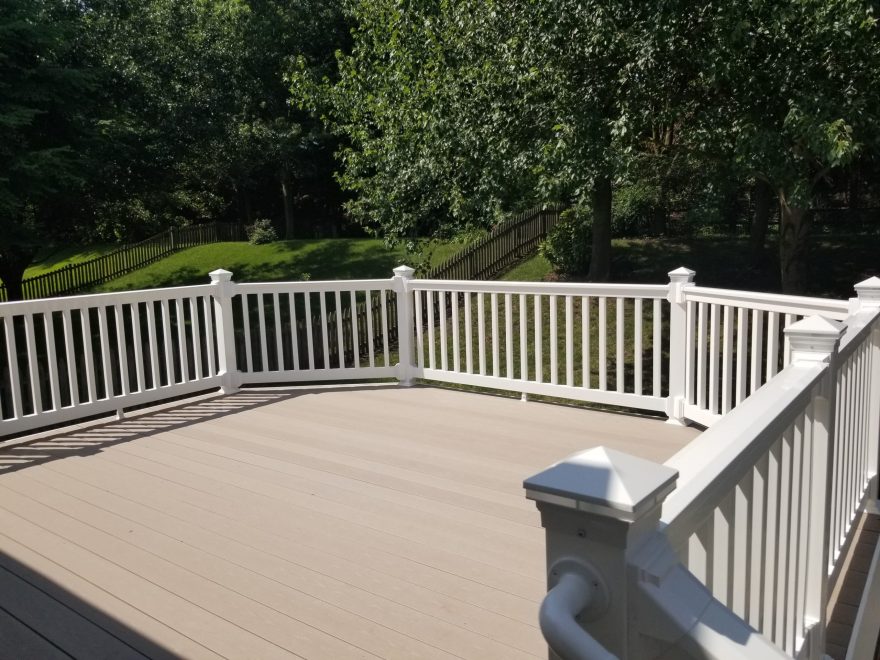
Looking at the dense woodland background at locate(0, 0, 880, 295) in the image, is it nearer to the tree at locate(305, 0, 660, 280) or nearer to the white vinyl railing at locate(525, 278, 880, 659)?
the tree at locate(305, 0, 660, 280)

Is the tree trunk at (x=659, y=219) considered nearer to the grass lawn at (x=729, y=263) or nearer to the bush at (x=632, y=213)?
the bush at (x=632, y=213)

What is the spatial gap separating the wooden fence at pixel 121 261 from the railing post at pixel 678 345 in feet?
61.5

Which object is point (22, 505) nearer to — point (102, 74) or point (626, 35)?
point (626, 35)

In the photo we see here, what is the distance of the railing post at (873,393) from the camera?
3556 millimetres

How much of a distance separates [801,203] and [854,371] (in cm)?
519

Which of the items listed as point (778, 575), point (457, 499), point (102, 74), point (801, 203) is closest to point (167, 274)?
point (102, 74)

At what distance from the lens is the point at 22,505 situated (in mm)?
3789

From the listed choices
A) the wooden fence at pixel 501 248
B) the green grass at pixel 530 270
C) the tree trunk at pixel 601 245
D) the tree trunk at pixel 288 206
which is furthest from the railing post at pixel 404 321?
the tree trunk at pixel 288 206

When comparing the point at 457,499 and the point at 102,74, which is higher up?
the point at 102,74

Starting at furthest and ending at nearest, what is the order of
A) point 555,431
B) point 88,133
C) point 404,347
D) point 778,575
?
point 88,133 < point 404,347 < point 555,431 < point 778,575

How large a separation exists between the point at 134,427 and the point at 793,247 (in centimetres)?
878

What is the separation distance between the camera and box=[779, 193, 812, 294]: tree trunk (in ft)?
33.5

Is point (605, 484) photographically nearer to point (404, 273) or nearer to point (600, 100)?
point (404, 273)

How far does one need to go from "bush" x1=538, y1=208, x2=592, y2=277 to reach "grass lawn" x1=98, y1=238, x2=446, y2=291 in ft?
13.3
